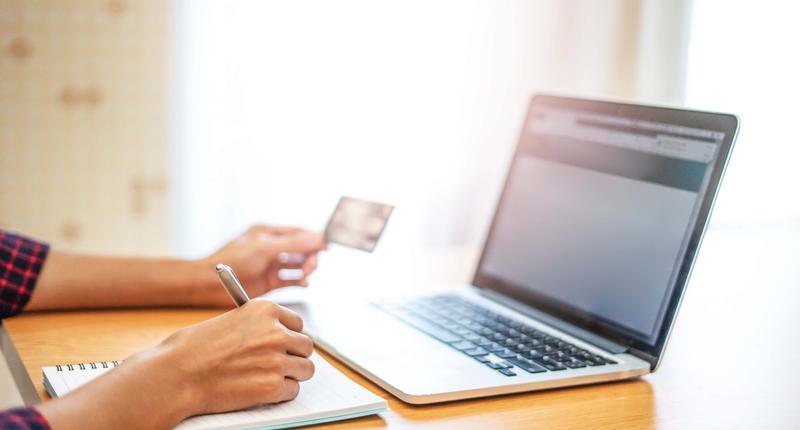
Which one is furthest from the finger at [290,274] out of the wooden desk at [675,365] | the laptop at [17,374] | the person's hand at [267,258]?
the laptop at [17,374]

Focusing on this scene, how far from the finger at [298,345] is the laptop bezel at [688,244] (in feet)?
1.18

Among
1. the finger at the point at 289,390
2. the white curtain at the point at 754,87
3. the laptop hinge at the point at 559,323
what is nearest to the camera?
the finger at the point at 289,390

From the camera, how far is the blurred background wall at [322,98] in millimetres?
2318

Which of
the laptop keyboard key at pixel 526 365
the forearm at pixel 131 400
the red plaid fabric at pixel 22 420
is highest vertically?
the laptop keyboard key at pixel 526 365

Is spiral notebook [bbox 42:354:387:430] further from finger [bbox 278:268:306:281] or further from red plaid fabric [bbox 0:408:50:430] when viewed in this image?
finger [bbox 278:268:306:281]

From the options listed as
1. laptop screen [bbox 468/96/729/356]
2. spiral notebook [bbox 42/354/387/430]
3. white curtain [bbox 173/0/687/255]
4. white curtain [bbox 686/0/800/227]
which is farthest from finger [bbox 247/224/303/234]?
white curtain [bbox 686/0/800/227]

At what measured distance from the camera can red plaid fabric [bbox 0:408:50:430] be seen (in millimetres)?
707

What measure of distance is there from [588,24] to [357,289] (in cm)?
178

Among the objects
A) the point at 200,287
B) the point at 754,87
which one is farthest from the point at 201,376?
the point at 754,87

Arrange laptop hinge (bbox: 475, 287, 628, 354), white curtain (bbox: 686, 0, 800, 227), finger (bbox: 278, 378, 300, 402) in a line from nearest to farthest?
finger (bbox: 278, 378, 300, 402) → laptop hinge (bbox: 475, 287, 628, 354) → white curtain (bbox: 686, 0, 800, 227)

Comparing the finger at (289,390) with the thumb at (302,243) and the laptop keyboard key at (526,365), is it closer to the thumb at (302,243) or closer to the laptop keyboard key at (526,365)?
the laptop keyboard key at (526,365)

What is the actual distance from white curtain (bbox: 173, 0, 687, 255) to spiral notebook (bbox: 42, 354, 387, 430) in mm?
1556

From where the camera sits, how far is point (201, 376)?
791mm

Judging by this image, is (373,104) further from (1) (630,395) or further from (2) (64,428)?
(2) (64,428)
